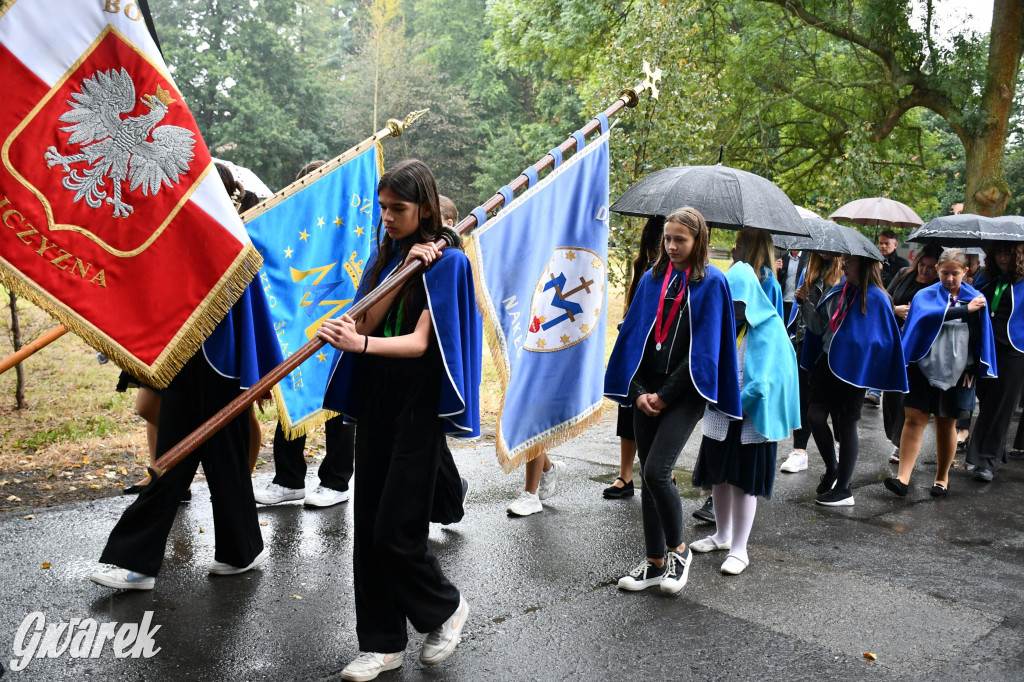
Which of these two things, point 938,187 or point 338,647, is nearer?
point 338,647

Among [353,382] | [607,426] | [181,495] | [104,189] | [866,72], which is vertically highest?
[866,72]

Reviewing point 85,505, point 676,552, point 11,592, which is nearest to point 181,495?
point 11,592

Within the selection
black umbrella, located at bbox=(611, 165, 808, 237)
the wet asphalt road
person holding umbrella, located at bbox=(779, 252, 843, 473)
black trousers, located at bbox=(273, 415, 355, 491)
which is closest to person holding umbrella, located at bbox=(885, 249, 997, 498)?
person holding umbrella, located at bbox=(779, 252, 843, 473)

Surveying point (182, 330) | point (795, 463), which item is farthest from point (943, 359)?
point (182, 330)

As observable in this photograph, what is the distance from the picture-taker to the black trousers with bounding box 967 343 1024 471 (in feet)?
25.1

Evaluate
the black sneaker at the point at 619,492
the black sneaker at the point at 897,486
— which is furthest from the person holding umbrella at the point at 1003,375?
the black sneaker at the point at 619,492

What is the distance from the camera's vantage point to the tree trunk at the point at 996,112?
13383 millimetres

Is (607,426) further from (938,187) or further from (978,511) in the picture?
(938,187)

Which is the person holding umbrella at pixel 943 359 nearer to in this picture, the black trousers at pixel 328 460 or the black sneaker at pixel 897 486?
the black sneaker at pixel 897 486

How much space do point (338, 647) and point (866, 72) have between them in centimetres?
1502

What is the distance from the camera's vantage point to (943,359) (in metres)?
7.16

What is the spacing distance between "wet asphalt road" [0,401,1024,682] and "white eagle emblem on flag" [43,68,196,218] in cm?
185

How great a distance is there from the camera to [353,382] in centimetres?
382

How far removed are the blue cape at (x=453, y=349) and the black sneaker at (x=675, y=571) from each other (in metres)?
1.55
